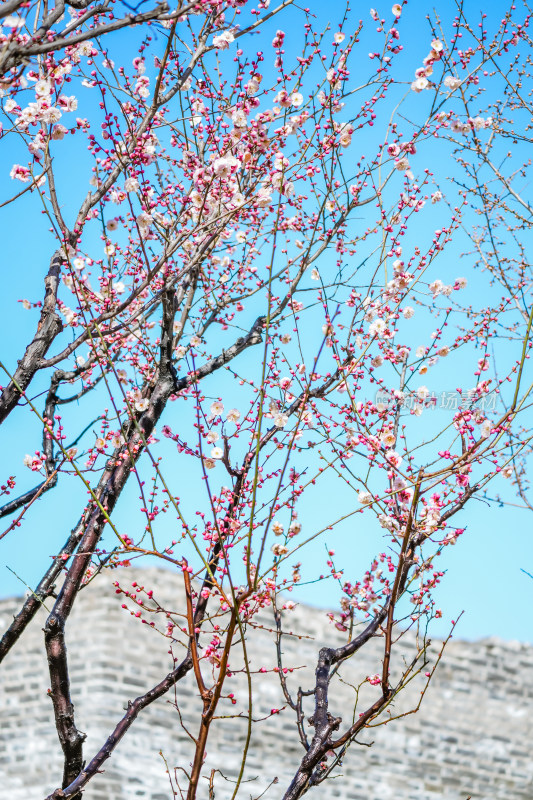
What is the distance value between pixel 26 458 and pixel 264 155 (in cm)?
171

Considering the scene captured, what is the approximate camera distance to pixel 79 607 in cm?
564

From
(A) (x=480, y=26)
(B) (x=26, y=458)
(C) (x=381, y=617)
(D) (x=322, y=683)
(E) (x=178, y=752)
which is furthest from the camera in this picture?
(E) (x=178, y=752)

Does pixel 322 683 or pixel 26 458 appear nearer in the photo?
pixel 322 683

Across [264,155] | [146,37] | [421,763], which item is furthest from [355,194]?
[421,763]

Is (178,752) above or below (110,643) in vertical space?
below

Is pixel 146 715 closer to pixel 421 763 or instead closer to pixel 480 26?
pixel 421 763

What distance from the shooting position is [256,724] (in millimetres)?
5336

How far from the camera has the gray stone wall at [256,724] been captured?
5098 mm

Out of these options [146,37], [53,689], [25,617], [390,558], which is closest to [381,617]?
[390,558]

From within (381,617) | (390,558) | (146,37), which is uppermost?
(146,37)

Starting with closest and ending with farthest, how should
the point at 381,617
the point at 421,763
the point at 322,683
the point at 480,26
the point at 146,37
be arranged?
the point at 322,683
the point at 381,617
the point at 146,37
the point at 480,26
the point at 421,763

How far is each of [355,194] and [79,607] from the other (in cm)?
402

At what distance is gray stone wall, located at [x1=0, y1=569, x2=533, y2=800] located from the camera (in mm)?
5098

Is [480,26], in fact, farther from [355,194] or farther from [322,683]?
[322,683]
